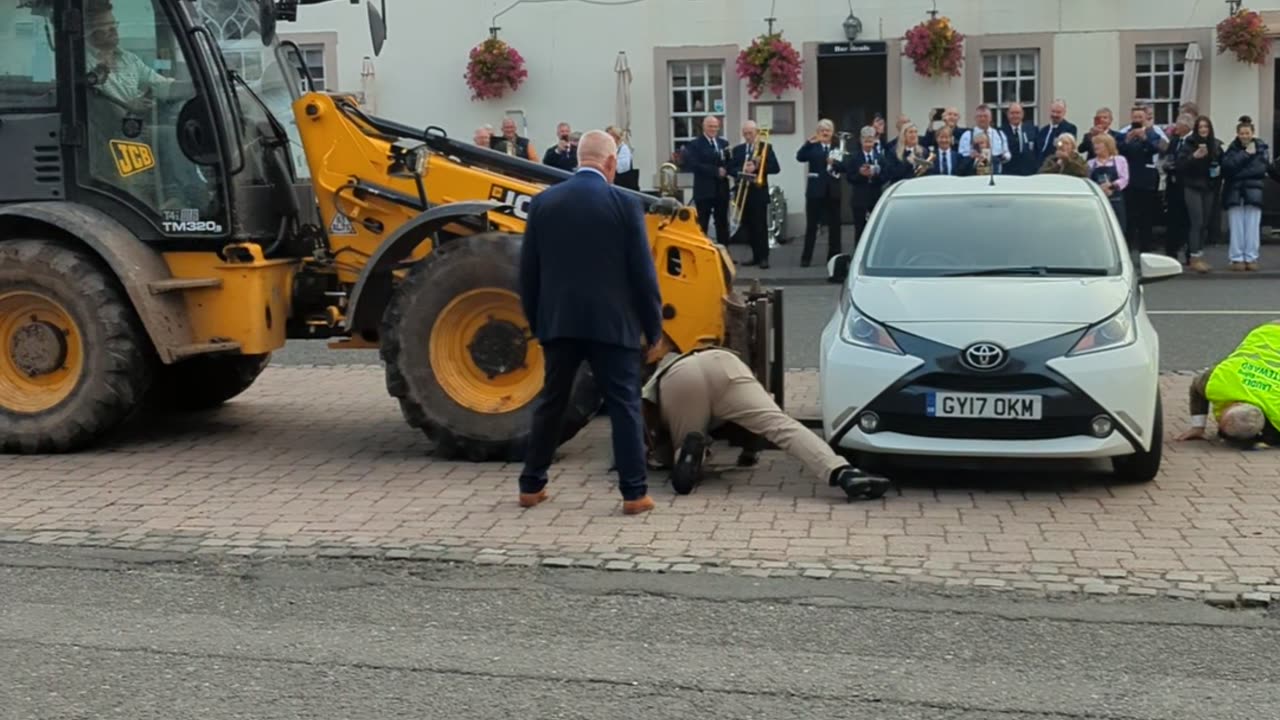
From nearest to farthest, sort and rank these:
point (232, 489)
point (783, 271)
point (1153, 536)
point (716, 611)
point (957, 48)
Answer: point (716, 611), point (1153, 536), point (232, 489), point (783, 271), point (957, 48)

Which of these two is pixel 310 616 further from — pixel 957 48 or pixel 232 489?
pixel 957 48

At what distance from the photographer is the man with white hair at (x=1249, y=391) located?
9.06 meters

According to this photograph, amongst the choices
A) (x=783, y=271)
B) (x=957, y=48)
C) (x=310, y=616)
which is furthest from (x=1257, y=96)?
(x=310, y=616)

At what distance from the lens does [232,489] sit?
852 centimetres

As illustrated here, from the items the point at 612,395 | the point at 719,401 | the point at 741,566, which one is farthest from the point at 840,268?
the point at 741,566

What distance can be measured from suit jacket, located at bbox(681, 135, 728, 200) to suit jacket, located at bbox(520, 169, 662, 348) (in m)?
A: 13.7

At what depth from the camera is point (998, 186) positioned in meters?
9.77

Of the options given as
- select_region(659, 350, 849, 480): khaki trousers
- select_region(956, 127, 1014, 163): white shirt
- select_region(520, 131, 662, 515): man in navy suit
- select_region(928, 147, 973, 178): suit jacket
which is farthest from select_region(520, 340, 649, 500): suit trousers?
select_region(956, 127, 1014, 163): white shirt

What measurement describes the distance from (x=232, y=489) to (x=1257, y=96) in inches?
714

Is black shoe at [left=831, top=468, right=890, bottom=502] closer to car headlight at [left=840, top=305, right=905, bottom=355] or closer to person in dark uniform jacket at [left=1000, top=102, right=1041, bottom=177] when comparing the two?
car headlight at [left=840, top=305, right=905, bottom=355]

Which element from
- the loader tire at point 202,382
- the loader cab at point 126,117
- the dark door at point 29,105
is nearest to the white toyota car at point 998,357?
the loader cab at point 126,117

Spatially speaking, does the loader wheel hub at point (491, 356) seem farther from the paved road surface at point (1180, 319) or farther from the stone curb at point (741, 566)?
the paved road surface at point (1180, 319)

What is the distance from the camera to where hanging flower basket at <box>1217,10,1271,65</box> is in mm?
21922

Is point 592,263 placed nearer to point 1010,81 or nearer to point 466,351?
point 466,351
